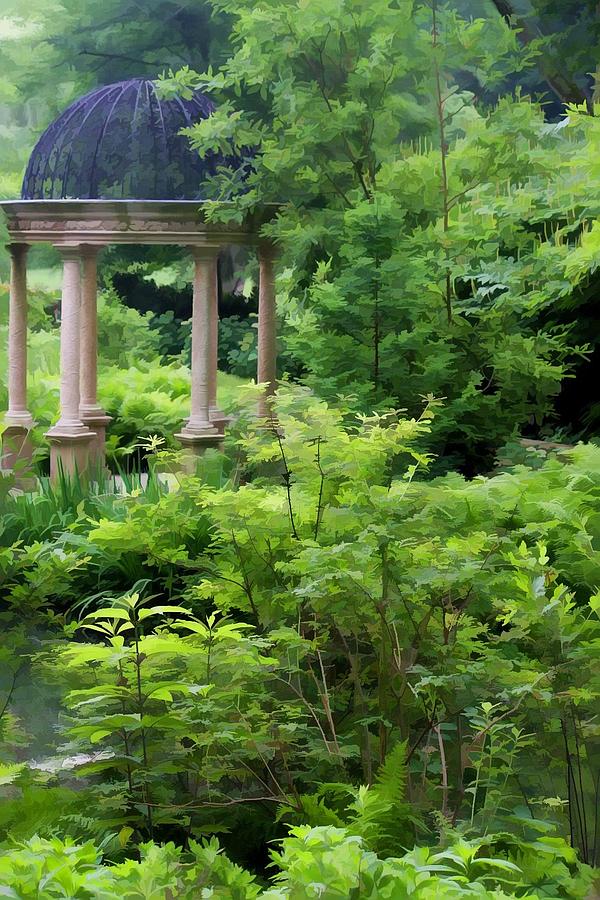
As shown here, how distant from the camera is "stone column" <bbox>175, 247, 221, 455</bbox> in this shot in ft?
37.7

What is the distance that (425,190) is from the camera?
10.5 meters

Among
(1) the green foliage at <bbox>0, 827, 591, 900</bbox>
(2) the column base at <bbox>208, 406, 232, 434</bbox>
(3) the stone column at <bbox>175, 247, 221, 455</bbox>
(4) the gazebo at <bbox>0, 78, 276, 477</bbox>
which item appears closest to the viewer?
(1) the green foliage at <bbox>0, 827, 591, 900</bbox>

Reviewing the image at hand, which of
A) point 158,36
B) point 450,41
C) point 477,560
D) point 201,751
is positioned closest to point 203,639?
point 201,751

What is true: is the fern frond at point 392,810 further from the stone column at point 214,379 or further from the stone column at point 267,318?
the stone column at point 267,318

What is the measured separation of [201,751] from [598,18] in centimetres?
1083

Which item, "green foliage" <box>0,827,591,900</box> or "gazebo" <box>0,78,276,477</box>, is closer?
"green foliage" <box>0,827,591,900</box>

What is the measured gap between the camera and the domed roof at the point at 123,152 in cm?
1188

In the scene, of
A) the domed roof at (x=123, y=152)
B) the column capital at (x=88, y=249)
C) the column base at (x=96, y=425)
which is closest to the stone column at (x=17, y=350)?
the column base at (x=96, y=425)

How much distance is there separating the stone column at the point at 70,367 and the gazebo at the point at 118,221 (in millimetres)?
12

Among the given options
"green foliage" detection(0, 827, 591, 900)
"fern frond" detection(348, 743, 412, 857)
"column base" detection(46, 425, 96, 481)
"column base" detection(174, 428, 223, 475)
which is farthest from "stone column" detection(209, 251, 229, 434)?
"green foliage" detection(0, 827, 591, 900)

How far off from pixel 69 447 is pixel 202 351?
170 cm

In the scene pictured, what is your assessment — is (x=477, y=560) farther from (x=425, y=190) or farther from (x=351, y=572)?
(x=425, y=190)

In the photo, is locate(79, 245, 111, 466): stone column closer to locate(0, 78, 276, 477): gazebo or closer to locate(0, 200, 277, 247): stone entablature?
locate(0, 78, 276, 477): gazebo

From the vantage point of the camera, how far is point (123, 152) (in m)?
12.1
